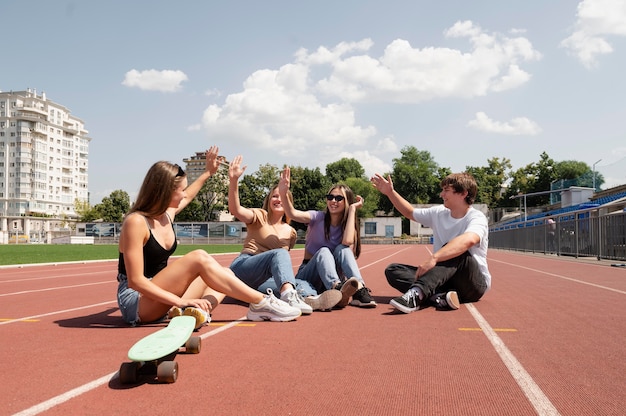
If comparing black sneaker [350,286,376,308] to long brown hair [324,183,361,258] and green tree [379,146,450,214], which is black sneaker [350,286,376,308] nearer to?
long brown hair [324,183,361,258]

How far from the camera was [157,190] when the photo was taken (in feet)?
13.4

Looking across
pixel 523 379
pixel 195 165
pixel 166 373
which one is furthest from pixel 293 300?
pixel 195 165

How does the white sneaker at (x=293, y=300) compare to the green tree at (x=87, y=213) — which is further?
the green tree at (x=87, y=213)

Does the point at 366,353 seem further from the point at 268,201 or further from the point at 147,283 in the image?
the point at 268,201

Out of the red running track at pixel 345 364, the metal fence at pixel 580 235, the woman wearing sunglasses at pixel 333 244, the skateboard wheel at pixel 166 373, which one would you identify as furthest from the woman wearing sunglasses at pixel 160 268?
the metal fence at pixel 580 235

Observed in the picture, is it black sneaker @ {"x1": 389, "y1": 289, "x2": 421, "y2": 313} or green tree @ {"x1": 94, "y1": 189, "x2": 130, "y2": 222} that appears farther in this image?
green tree @ {"x1": 94, "y1": 189, "x2": 130, "y2": 222}

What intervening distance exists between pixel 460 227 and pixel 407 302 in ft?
3.80

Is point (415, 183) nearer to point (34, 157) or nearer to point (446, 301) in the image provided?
point (34, 157)

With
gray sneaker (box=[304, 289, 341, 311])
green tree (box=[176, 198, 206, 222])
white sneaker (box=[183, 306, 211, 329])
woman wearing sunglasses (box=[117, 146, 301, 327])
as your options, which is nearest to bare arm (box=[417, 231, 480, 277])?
gray sneaker (box=[304, 289, 341, 311])

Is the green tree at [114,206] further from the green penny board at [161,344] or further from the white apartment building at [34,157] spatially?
the green penny board at [161,344]

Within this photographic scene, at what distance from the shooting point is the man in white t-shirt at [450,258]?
17.2 feet

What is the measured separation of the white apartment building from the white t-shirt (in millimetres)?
113667

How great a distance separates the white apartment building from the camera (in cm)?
10900

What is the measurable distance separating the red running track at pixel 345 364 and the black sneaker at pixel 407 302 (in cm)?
8
